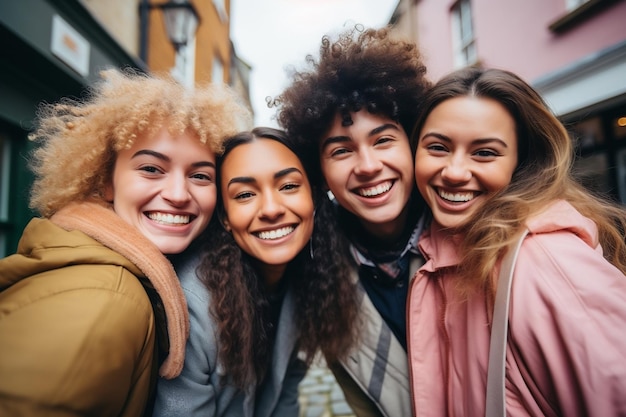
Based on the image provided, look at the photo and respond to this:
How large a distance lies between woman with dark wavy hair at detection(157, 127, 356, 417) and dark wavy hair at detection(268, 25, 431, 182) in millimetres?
230

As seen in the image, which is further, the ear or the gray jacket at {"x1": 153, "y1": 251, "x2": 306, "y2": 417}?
the ear

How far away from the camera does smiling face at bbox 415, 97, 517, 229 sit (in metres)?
1.77

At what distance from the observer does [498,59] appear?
6.74 metres

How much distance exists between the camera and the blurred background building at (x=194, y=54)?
132 inches

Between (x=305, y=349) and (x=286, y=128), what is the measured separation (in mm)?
1560

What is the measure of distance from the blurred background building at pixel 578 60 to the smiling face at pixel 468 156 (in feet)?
7.76

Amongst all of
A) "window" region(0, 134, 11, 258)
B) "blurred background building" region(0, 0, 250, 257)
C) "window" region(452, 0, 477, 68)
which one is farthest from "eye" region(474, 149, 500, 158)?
"window" region(452, 0, 477, 68)

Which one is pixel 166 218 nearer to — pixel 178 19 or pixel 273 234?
pixel 273 234

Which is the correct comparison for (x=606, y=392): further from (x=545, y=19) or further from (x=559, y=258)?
(x=545, y=19)

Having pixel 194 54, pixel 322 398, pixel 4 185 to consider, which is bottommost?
pixel 322 398

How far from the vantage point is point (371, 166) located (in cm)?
202

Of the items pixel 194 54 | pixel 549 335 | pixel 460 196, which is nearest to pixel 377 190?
pixel 460 196

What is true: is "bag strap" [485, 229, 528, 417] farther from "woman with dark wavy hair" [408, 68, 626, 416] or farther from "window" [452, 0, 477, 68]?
"window" [452, 0, 477, 68]

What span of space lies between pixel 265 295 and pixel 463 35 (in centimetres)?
849
